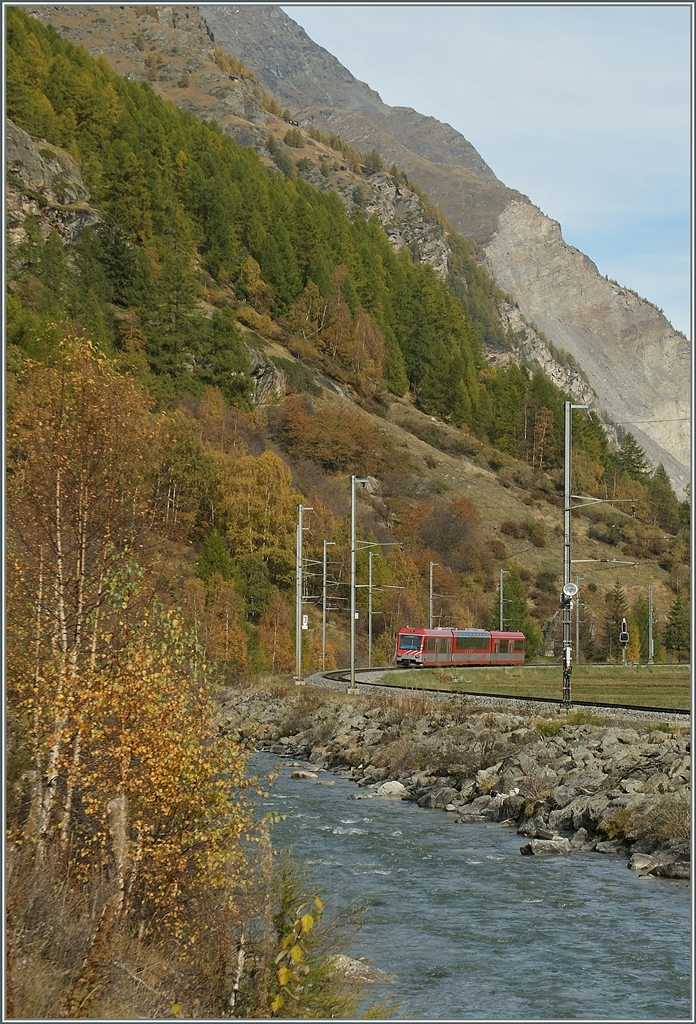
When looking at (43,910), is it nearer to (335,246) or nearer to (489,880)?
(489,880)

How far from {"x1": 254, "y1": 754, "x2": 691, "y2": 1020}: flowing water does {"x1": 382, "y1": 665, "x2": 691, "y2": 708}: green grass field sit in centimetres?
1596

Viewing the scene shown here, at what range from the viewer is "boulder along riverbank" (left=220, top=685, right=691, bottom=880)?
20.5 metres

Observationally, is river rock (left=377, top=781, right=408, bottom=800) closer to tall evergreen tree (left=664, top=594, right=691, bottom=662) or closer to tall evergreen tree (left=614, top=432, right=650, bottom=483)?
tall evergreen tree (left=664, top=594, right=691, bottom=662)

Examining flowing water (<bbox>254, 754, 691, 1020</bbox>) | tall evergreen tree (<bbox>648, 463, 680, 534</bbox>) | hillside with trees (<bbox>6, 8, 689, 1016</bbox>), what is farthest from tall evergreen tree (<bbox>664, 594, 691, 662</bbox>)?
flowing water (<bbox>254, 754, 691, 1020</bbox>)

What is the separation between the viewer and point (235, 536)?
69000 mm

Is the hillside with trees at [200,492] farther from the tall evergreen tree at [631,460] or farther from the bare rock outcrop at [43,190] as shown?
the tall evergreen tree at [631,460]

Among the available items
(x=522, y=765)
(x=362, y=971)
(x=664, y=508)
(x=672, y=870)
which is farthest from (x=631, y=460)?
(x=362, y=971)

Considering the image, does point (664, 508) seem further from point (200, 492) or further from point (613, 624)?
point (200, 492)

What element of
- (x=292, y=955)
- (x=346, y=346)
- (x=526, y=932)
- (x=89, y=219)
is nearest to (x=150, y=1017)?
(x=292, y=955)

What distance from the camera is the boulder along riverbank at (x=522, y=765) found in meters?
20.5

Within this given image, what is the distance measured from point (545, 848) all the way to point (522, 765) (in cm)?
590

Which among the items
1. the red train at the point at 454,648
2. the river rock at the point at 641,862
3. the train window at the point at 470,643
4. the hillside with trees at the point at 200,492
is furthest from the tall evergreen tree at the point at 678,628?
the river rock at the point at 641,862

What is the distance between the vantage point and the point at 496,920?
15789 mm

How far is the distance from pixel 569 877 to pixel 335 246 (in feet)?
453
